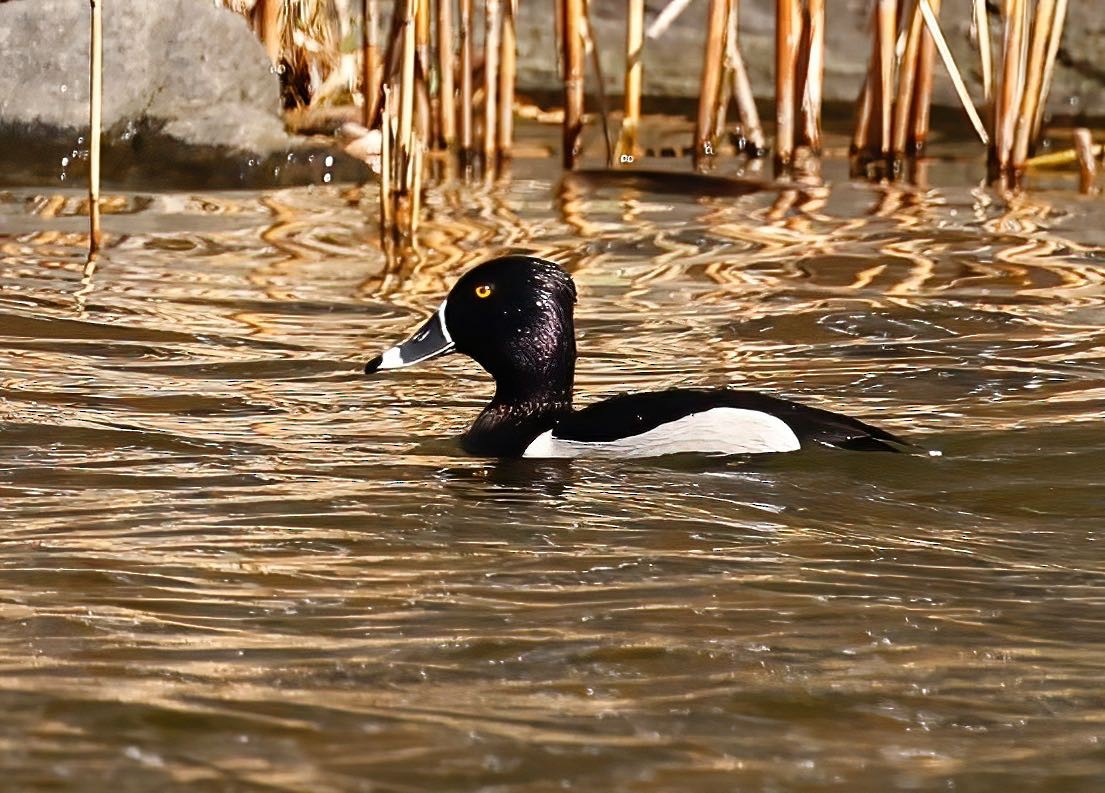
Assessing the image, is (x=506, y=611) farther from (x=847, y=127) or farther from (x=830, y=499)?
(x=847, y=127)

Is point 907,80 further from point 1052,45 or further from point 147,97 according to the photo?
point 147,97

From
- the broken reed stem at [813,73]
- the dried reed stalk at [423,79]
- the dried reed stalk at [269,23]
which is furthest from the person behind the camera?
the dried reed stalk at [269,23]

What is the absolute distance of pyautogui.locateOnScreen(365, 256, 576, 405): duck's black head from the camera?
5309 mm

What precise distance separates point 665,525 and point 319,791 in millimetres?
1671

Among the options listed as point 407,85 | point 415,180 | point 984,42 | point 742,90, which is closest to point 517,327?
point 407,85

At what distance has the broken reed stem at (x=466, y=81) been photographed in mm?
9266

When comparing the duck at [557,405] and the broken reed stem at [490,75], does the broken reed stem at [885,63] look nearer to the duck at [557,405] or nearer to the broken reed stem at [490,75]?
the broken reed stem at [490,75]

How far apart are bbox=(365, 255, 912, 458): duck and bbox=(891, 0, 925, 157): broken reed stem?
431cm

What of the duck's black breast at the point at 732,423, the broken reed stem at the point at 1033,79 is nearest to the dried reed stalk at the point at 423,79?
the broken reed stem at the point at 1033,79

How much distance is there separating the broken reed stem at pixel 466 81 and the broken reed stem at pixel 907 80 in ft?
6.67

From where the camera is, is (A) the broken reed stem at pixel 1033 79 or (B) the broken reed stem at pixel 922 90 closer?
(A) the broken reed stem at pixel 1033 79

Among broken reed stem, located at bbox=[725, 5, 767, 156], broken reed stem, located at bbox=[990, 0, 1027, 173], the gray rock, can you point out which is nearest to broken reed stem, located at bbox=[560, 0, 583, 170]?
broken reed stem, located at bbox=[725, 5, 767, 156]

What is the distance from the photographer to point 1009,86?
9109mm

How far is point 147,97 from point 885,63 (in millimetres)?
3566
